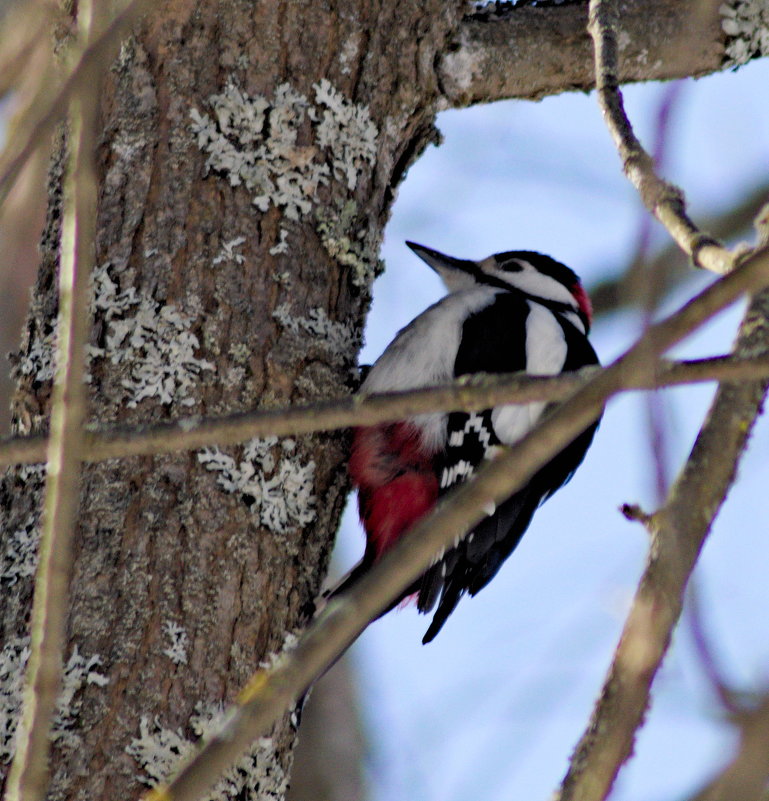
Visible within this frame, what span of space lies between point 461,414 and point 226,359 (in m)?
0.71

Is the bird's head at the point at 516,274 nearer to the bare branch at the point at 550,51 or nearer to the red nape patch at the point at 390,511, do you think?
the bare branch at the point at 550,51

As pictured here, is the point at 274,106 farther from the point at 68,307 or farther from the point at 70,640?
the point at 68,307

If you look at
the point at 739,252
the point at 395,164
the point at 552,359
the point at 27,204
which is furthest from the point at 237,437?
the point at 27,204

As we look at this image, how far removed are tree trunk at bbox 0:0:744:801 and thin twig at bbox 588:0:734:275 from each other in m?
0.42

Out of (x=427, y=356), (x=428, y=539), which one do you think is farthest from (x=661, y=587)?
(x=427, y=356)

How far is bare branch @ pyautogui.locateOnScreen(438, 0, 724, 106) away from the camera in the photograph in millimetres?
2707

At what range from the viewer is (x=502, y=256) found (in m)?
3.55

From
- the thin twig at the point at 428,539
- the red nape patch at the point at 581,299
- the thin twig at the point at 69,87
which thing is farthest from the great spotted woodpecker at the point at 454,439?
the thin twig at the point at 69,87

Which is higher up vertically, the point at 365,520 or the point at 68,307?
the point at 365,520

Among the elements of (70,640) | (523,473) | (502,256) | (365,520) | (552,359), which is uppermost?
(502,256)

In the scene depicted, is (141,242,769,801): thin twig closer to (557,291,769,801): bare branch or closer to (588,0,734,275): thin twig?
(557,291,769,801): bare branch

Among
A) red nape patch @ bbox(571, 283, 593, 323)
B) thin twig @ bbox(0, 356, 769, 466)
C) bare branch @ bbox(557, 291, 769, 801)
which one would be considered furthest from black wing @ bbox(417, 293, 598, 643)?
thin twig @ bbox(0, 356, 769, 466)

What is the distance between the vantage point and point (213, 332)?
2.27 metres

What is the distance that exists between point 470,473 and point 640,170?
961 mm
